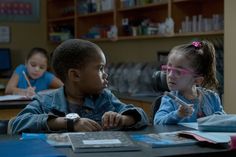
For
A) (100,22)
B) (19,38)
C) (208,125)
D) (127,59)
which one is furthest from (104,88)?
Answer: (19,38)

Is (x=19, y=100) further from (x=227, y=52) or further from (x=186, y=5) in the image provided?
(x=186, y=5)

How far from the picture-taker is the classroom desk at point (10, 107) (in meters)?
2.90

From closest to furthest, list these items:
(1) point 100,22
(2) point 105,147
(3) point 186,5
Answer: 1. (2) point 105,147
2. (3) point 186,5
3. (1) point 100,22

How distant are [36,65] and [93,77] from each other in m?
2.13

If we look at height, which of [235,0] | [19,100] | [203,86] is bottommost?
[19,100]

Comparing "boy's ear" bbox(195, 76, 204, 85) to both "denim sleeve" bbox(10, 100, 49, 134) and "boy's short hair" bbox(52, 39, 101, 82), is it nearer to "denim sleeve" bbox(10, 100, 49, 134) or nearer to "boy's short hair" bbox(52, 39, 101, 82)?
"boy's short hair" bbox(52, 39, 101, 82)

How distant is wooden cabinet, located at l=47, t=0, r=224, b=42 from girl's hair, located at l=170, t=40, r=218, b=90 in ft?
5.55

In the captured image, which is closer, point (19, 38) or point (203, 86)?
point (203, 86)

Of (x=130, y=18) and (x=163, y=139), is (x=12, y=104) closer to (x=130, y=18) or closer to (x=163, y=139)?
(x=163, y=139)

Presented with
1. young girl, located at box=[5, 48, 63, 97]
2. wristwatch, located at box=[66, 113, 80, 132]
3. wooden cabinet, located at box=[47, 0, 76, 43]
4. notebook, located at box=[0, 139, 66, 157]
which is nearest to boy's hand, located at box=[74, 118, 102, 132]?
wristwatch, located at box=[66, 113, 80, 132]

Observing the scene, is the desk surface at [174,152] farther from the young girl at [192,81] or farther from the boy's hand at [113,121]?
the young girl at [192,81]

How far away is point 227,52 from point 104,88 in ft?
5.33

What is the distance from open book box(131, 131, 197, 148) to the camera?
1.12 m

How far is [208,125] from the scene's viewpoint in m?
1.35
